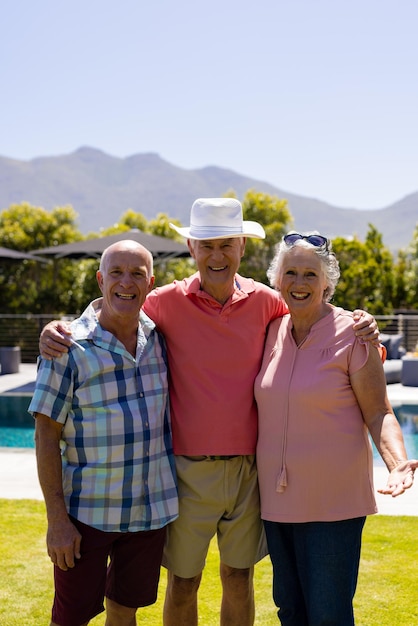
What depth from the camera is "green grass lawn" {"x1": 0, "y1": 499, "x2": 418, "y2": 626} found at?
12.6ft

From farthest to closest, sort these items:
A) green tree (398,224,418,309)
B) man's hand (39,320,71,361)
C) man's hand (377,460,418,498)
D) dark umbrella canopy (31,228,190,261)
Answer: green tree (398,224,418,309), dark umbrella canopy (31,228,190,261), man's hand (39,320,71,361), man's hand (377,460,418,498)

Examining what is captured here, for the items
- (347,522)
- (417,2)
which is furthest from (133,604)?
(417,2)

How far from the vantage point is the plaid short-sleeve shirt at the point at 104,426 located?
2.69m

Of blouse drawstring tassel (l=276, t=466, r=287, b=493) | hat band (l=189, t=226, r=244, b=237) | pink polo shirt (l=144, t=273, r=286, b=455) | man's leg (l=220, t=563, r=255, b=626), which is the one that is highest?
hat band (l=189, t=226, r=244, b=237)

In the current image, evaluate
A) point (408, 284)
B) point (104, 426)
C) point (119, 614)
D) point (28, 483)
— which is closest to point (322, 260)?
point (104, 426)

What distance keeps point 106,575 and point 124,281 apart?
1198mm

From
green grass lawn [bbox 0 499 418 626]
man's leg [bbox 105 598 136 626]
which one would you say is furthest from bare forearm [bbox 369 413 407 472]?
green grass lawn [bbox 0 499 418 626]

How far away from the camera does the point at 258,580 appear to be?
4.31 meters

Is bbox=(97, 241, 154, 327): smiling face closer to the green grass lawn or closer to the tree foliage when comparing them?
the green grass lawn

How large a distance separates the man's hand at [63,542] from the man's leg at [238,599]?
2.45ft

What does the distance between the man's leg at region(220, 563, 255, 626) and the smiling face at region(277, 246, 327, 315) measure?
46.6 inches

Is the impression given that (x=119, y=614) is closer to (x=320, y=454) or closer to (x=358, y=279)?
(x=320, y=454)

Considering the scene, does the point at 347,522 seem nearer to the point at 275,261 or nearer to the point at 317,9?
the point at 275,261

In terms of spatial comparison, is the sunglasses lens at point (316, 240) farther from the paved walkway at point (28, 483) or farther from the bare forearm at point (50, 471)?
the paved walkway at point (28, 483)
